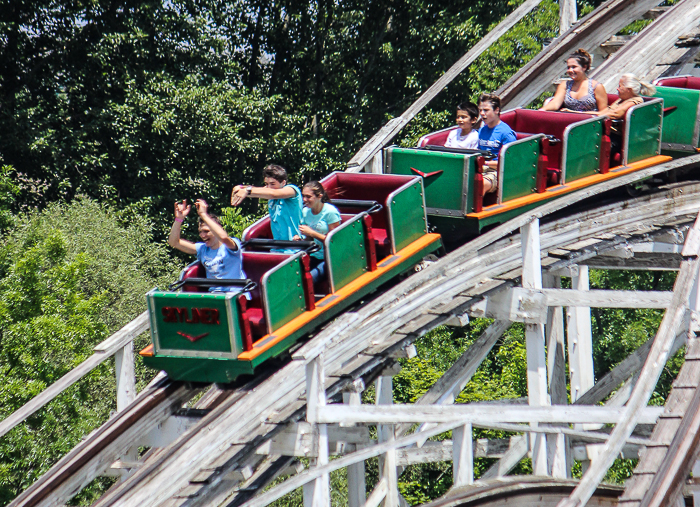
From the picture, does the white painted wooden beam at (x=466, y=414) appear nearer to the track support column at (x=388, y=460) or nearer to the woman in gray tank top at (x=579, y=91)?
the track support column at (x=388, y=460)

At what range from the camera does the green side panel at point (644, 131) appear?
947 cm

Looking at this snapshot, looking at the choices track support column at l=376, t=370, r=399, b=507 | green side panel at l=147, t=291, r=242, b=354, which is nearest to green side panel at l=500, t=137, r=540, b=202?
track support column at l=376, t=370, r=399, b=507

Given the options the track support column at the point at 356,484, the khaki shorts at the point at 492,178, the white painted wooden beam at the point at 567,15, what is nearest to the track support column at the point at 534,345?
the khaki shorts at the point at 492,178

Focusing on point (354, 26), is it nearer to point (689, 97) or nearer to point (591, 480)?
point (689, 97)

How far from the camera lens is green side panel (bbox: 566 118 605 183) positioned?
29.6 ft

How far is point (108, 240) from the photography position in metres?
17.0

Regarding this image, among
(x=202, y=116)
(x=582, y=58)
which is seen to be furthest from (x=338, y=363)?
(x=202, y=116)

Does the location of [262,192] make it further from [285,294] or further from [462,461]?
[462,461]

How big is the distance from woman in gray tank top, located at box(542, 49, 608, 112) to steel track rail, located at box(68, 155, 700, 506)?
1583mm

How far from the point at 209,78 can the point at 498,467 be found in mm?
12595

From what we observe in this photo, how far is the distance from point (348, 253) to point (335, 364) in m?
0.96

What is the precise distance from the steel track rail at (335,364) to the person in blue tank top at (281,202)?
920 millimetres

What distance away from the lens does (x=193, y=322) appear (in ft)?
21.7

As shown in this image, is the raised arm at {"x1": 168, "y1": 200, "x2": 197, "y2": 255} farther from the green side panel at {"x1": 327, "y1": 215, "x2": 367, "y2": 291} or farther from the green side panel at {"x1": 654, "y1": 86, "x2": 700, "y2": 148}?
the green side panel at {"x1": 654, "y1": 86, "x2": 700, "y2": 148}
